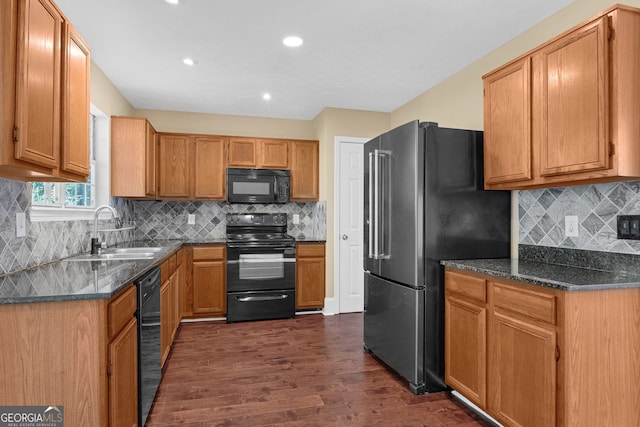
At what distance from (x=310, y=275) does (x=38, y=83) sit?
3.39 m

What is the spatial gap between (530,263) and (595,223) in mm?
445

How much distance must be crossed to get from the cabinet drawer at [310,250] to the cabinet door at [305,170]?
2.12ft

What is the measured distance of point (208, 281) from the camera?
4.12 m

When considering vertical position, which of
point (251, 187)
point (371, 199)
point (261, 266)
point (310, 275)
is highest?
point (251, 187)

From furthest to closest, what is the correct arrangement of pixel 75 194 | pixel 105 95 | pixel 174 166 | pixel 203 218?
1. pixel 203 218
2. pixel 174 166
3. pixel 105 95
4. pixel 75 194

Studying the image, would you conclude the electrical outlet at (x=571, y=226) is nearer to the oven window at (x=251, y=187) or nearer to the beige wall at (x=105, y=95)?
the oven window at (x=251, y=187)

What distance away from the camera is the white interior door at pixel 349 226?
4496 mm

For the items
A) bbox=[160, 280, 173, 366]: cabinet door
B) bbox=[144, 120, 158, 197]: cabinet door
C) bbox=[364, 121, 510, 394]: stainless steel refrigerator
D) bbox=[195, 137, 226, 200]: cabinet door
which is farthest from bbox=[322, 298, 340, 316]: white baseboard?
bbox=[144, 120, 158, 197]: cabinet door

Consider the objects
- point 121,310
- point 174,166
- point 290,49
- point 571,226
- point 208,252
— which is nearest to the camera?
point 121,310

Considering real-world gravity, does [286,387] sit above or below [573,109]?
below

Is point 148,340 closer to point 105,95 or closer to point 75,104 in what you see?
point 75,104

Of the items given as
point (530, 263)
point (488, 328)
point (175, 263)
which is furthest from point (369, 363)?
point (175, 263)

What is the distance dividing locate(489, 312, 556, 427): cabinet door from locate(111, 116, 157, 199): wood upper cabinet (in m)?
3.33

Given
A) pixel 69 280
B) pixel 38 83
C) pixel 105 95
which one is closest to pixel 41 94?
pixel 38 83
